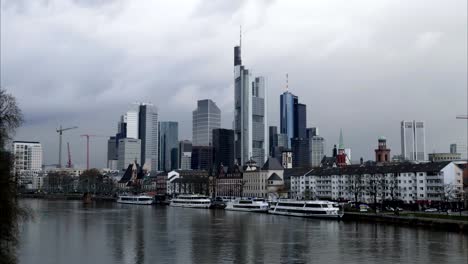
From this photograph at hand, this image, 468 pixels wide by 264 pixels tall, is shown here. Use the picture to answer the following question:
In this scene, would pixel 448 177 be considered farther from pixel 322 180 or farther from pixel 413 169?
pixel 322 180

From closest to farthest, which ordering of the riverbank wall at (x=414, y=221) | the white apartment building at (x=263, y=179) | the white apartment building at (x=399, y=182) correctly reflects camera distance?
the riverbank wall at (x=414, y=221)
the white apartment building at (x=399, y=182)
the white apartment building at (x=263, y=179)

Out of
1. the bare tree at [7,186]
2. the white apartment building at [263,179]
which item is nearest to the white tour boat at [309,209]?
the white apartment building at [263,179]

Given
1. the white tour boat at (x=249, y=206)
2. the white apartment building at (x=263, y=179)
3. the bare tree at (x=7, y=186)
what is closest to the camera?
the bare tree at (x=7, y=186)

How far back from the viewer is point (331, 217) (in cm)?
8225

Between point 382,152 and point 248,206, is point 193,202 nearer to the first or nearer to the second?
point 248,206

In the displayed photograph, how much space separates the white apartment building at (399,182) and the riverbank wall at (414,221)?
15.6 m

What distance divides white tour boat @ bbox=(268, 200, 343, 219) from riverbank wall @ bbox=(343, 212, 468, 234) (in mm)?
1952

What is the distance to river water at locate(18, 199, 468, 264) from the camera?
4025 centimetres

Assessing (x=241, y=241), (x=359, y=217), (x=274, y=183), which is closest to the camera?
(x=241, y=241)

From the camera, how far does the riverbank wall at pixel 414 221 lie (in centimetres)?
5930

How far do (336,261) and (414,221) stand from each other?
99.0ft

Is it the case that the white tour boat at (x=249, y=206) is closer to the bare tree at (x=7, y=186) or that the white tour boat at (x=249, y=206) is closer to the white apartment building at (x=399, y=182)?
the white apartment building at (x=399, y=182)

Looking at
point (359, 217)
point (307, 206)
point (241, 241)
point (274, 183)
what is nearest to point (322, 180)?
point (274, 183)

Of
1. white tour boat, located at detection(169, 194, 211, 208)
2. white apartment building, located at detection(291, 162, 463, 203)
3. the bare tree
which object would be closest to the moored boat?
white tour boat, located at detection(169, 194, 211, 208)
